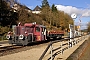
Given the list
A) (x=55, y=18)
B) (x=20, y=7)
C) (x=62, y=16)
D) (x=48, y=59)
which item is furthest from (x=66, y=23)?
(x=48, y=59)

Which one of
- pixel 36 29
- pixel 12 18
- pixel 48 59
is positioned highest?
pixel 12 18

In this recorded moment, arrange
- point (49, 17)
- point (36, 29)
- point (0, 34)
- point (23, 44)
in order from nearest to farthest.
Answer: point (23, 44) → point (36, 29) → point (0, 34) → point (49, 17)

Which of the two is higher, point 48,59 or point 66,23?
point 66,23

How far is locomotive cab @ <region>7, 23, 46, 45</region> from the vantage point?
89.3ft

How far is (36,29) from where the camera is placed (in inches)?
1265

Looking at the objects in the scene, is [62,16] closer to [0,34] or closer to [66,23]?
[66,23]

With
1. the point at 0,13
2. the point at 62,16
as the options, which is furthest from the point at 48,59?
the point at 62,16

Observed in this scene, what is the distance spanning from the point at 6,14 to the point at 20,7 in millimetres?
9948

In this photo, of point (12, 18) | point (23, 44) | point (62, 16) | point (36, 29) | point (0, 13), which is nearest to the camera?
point (23, 44)

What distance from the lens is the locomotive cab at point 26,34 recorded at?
27.2m

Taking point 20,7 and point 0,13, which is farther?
point 20,7

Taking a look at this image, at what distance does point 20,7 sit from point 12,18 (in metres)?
8.11

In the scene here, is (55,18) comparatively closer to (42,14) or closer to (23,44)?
(42,14)

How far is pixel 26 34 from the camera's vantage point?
2805 cm
